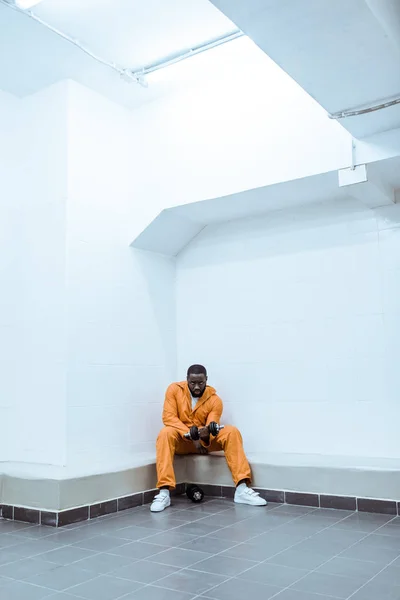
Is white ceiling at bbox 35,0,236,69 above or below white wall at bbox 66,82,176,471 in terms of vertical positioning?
above

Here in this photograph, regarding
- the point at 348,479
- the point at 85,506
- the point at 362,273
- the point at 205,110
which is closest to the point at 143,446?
the point at 85,506

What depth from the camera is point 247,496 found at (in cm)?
446

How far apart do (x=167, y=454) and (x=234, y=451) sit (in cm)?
55

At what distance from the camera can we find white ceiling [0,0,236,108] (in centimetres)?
376

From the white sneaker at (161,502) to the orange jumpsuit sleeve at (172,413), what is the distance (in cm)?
52

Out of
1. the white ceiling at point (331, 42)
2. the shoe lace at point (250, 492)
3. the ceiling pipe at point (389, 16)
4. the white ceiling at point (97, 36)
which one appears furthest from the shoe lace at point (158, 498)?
the ceiling pipe at point (389, 16)

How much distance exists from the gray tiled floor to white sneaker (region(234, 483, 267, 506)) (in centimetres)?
15

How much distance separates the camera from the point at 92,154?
473 centimetres

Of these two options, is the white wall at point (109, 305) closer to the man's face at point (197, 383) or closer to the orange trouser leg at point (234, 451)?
the man's face at point (197, 383)

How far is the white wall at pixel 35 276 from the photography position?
→ 429cm

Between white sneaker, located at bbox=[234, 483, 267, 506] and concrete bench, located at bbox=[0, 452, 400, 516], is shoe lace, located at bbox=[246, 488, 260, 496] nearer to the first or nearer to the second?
white sneaker, located at bbox=[234, 483, 267, 506]

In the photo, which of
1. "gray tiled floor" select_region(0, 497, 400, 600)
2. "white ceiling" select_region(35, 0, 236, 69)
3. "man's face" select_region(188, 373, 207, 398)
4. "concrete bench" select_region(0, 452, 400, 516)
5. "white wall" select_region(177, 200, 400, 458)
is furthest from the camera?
"man's face" select_region(188, 373, 207, 398)

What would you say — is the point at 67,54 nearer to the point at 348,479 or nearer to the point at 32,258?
the point at 32,258

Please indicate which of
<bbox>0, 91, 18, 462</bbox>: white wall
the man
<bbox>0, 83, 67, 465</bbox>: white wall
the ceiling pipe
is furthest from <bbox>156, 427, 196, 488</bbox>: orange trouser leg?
the ceiling pipe
